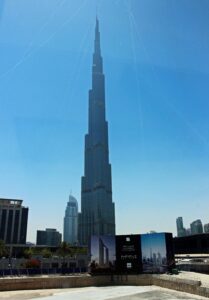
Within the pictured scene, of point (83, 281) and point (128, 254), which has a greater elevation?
point (128, 254)

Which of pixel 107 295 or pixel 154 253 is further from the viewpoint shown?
pixel 154 253

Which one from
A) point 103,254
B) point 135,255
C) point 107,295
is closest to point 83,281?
point 103,254

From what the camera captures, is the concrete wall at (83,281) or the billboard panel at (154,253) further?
the billboard panel at (154,253)

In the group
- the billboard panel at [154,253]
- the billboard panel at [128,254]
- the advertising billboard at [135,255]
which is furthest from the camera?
the billboard panel at [128,254]

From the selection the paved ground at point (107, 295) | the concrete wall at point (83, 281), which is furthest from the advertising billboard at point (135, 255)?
the paved ground at point (107, 295)

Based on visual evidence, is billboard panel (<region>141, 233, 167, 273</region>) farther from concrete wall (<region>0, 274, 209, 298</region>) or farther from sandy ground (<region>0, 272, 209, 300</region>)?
sandy ground (<region>0, 272, 209, 300</region>)

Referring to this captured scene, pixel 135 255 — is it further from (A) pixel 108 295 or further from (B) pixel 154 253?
(A) pixel 108 295

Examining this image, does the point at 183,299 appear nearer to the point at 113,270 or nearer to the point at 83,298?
the point at 83,298

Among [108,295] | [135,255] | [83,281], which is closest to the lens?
[108,295]

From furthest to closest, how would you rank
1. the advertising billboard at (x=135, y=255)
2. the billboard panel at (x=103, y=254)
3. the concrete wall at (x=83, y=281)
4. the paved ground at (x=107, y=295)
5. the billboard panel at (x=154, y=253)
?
the billboard panel at (x=103, y=254) < the advertising billboard at (x=135, y=255) < the billboard panel at (x=154, y=253) < the concrete wall at (x=83, y=281) < the paved ground at (x=107, y=295)

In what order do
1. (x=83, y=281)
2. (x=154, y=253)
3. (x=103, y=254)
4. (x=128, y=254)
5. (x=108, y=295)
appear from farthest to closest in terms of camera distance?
(x=103, y=254) < (x=128, y=254) < (x=154, y=253) < (x=83, y=281) < (x=108, y=295)

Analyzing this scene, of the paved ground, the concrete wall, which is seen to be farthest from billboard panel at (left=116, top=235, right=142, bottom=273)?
the paved ground

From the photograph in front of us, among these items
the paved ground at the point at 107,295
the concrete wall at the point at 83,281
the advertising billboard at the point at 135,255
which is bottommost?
the paved ground at the point at 107,295

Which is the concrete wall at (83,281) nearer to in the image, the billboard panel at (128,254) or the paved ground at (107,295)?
the billboard panel at (128,254)
